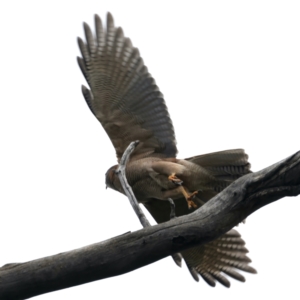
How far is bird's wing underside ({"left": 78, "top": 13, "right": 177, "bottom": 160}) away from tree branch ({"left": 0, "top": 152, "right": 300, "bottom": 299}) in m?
2.94

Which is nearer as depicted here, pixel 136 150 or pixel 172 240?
pixel 172 240

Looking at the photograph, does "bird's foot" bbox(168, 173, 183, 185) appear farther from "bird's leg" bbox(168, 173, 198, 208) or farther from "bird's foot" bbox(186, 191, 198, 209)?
"bird's foot" bbox(186, 191, 198, 209)

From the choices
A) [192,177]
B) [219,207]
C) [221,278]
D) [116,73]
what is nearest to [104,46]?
[116,73]

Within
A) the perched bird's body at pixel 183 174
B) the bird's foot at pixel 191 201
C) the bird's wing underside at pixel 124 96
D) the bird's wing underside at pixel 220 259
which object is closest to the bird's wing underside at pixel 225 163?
the perched bird's body at pixel 183 174

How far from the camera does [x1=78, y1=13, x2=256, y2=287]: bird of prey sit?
7.61 metres

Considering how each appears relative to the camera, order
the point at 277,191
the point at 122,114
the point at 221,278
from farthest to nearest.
→ the point at 221,278 → the point at 122,114 → the point at 277,191

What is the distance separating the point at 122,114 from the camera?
7840 mm

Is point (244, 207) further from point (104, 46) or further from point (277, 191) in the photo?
point (104, 46)

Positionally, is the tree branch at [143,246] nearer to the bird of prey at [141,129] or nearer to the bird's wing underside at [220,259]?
the bird of prey at [141,129]

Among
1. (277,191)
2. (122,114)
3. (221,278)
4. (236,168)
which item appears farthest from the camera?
(221,278)

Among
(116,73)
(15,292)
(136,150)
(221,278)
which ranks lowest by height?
(221,278)

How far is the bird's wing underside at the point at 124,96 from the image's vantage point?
25.7 ft

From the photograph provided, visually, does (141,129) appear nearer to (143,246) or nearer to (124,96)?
(124,96)

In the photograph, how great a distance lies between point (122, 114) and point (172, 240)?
307cm
